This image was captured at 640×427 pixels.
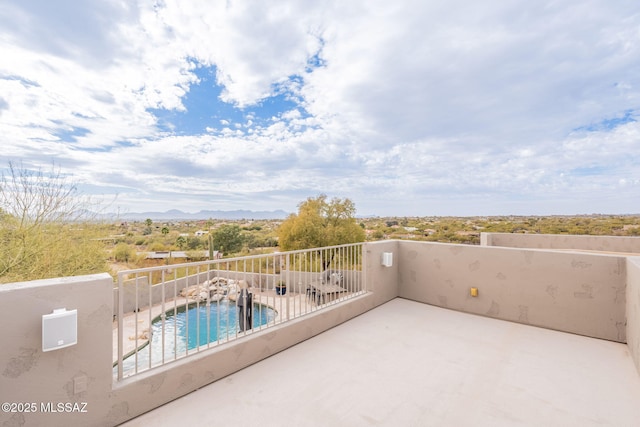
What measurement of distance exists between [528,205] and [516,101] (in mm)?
7162

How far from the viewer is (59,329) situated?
1654mm

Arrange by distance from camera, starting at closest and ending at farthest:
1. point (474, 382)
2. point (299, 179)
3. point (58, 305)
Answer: point (58, 305) → point (474, 382) → point (299, 179)

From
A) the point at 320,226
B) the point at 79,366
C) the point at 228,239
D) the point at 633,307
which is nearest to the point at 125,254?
the point at 320,226

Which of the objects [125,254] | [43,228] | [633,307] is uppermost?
[43,228]

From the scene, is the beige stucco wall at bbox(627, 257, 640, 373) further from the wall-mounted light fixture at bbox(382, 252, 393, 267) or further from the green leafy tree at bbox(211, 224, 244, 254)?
the green leafy tree at bbox(211, 224, 244, 254)

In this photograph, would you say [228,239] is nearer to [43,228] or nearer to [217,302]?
[43,228]

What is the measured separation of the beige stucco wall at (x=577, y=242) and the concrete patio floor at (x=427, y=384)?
5.46 meters

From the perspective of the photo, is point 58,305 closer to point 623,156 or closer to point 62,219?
point 62,219

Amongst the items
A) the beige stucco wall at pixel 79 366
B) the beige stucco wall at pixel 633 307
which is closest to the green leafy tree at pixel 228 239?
the beige stucco wall at pixel 79 366

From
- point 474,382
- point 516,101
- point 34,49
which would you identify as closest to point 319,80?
point 516,101

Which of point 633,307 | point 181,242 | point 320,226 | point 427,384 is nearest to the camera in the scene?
point 427,384

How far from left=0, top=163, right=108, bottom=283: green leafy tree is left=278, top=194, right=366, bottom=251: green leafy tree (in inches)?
406

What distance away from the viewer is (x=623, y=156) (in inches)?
492

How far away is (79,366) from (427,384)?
279 centimetres
